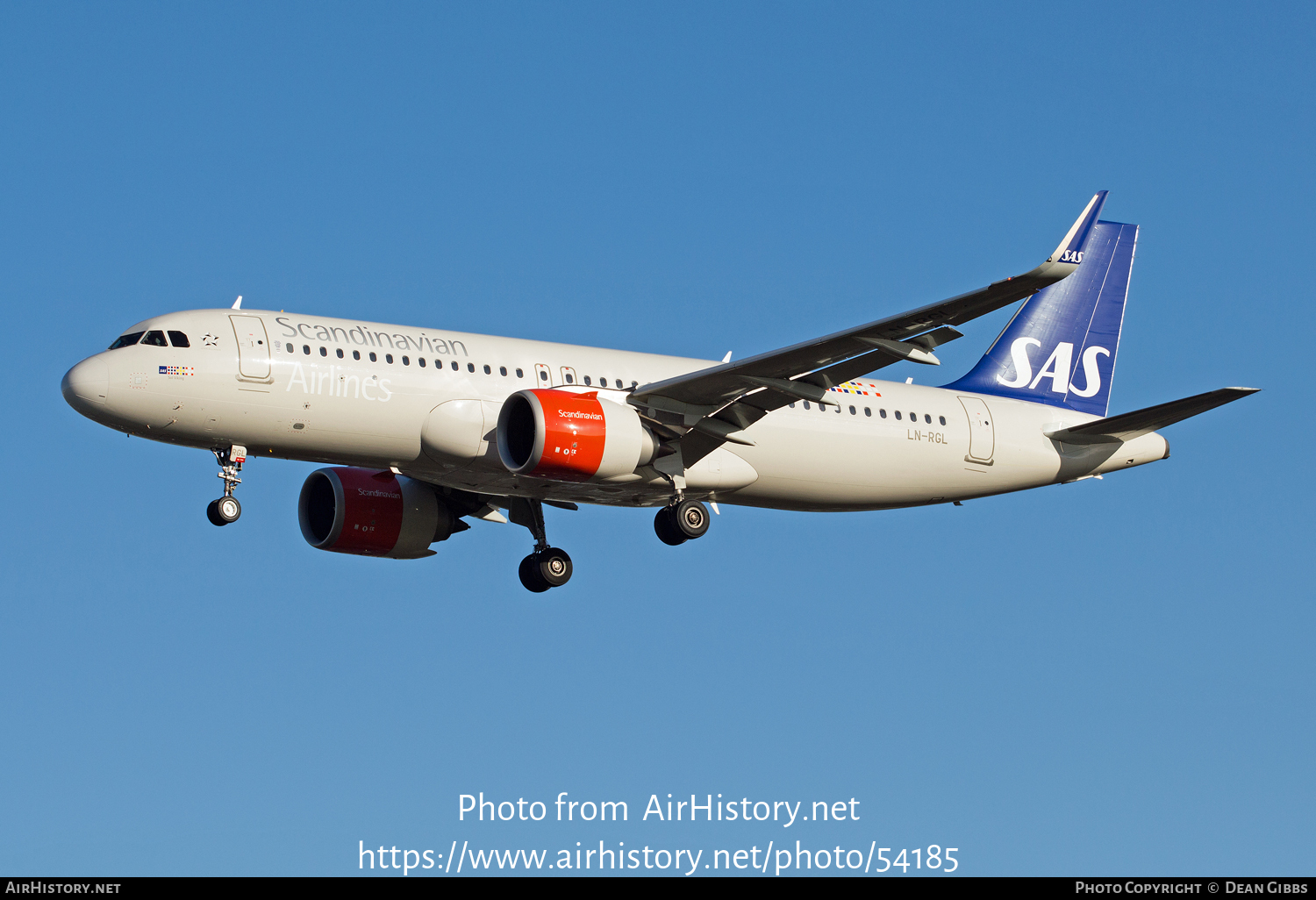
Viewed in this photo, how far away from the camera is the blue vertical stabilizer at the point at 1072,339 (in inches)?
1774

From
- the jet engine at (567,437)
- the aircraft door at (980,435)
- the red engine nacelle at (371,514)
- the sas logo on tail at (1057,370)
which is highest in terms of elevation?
the sas logo on tail at (1057,370)

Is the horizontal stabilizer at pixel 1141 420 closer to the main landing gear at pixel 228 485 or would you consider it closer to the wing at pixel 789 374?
the wing at pixel 789 374

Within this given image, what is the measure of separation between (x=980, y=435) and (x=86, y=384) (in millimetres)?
21083

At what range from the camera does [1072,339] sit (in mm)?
46375

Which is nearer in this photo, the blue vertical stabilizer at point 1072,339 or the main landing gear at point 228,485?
the main landing gear at point 228,485

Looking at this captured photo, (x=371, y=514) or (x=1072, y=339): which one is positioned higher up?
(x=1072, y=339)

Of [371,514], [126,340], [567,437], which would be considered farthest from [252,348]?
[371,514]

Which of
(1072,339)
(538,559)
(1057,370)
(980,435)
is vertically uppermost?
(1072,339)

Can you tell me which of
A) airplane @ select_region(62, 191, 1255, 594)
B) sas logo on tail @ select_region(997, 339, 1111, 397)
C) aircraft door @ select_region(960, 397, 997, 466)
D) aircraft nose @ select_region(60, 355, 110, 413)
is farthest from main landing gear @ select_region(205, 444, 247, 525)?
sas logo on tail @ select_region(997, 339, 1111, 397)

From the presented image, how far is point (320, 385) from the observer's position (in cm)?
3512

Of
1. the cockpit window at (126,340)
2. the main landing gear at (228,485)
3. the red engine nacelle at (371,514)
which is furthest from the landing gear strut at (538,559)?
the cockpit window at (126,340)

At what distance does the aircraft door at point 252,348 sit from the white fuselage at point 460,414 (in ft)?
0.12

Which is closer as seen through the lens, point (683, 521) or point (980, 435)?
point (683, 521)

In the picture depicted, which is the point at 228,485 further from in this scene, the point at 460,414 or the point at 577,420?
the point at 577,420
